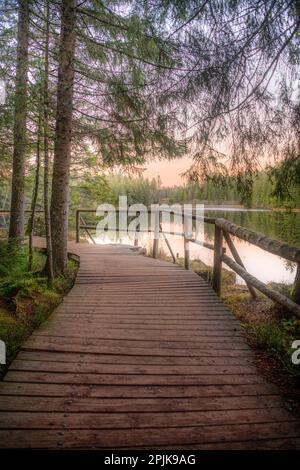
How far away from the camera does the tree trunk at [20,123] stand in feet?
16.3

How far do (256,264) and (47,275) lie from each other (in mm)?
13488

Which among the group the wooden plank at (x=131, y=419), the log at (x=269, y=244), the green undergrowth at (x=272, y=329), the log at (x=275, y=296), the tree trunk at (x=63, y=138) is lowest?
the green undergrowth at (x=272, y=329)

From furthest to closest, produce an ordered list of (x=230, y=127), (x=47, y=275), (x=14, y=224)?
1. (x=14, y=224)
2. (x=47, y=275)
3. (x=230, y=127)

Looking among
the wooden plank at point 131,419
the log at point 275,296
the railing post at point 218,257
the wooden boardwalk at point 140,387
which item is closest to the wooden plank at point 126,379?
the wooden boardwalk at point 140,387

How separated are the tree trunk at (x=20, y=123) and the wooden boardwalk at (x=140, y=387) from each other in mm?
3716

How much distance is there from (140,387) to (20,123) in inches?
218

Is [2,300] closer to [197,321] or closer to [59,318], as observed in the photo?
[59,318]

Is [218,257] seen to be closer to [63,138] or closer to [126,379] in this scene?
[126,379]

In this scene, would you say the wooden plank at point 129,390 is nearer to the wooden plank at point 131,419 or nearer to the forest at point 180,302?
the forest at point 180,302

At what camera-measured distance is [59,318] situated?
3.57 meters

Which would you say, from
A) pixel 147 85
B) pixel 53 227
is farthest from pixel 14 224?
pixel 147 85

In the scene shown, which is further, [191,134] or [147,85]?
[147,85]

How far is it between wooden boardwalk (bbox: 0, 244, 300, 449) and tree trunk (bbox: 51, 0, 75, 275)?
6.74 feet
